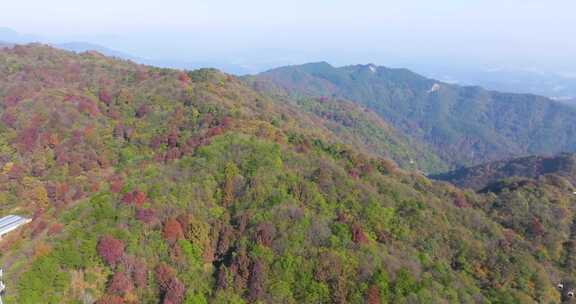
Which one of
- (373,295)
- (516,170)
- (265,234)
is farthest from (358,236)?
(516,170)

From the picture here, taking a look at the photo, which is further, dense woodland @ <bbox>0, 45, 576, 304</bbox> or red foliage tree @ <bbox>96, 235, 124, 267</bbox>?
dense woodland @ <bbox>0, 45, 576, 304</bbox>

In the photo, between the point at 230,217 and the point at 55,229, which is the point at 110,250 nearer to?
Result: the point at 55,229

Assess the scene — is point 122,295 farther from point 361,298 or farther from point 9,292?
point 361,298

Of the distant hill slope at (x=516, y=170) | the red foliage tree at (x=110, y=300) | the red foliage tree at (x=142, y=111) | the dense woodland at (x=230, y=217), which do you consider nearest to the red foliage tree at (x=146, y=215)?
the dense woodland at (x=230, y=217)

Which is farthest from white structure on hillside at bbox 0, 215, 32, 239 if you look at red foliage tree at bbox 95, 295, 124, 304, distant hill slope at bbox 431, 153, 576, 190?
distant hill slope at bbox 431, 153, 576, 190

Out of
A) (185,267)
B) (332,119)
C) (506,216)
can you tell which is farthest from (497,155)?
(185,267)

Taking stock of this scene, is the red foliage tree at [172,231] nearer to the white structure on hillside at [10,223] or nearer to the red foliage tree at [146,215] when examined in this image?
the red foliage tree at [146,215]

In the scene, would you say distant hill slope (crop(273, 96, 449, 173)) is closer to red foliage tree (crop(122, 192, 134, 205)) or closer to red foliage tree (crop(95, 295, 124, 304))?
red foliage tree (crop(122, 192, 134, 205))
